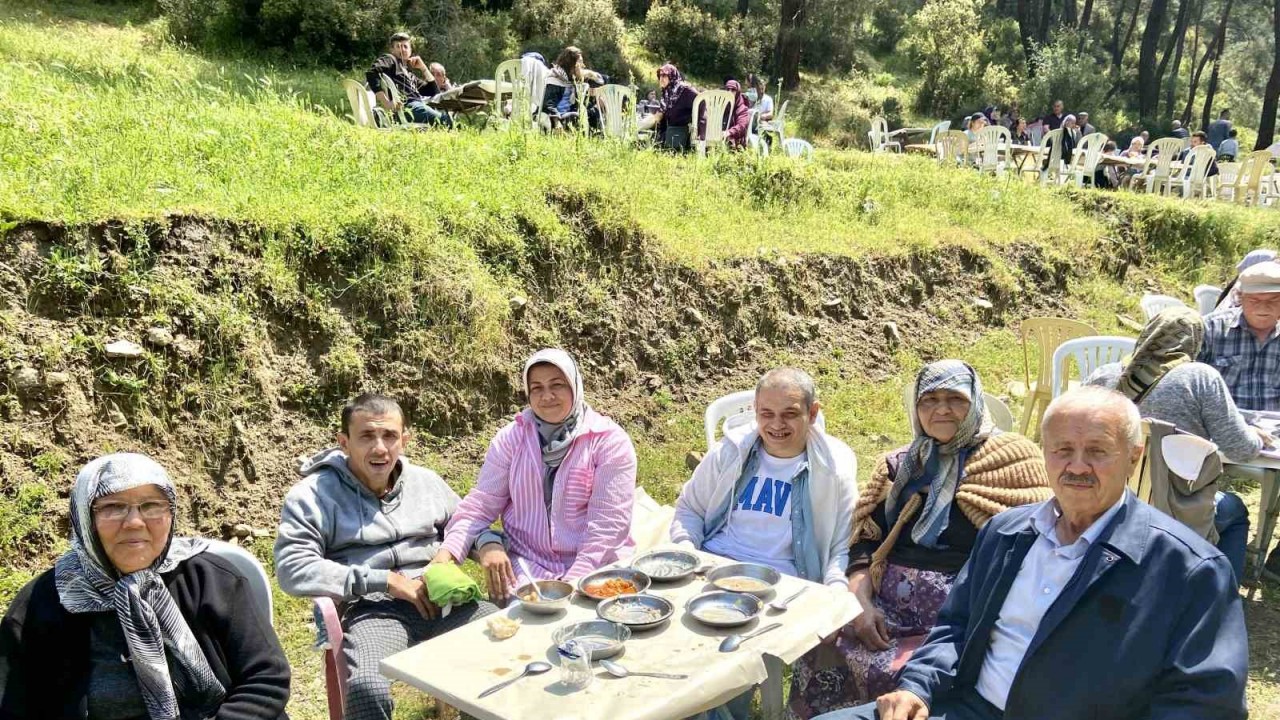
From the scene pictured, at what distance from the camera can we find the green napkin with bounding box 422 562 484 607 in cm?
312

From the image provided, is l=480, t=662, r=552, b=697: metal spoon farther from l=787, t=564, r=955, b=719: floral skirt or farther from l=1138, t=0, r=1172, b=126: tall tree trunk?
l=1138, t=0, r=1172, b=126: tall tree trunk

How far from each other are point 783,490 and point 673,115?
815 centimetres

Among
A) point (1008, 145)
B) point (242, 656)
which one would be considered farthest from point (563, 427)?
point (1008, 145)

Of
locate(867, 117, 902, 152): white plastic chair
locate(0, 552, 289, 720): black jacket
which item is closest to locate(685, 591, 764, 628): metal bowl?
locate(0, 552, 289, 720): black jacket

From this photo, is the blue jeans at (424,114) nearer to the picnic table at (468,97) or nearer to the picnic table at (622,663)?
the picnic table at (468,97)

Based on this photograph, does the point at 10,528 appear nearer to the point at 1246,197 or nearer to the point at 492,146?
the point at 492,146

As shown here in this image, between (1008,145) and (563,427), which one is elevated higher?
(1008,145)

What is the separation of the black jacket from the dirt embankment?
1.85 m

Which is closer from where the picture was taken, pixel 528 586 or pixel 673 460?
pixel 528 586

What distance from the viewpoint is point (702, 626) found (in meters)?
2.63

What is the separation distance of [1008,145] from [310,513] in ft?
44.4

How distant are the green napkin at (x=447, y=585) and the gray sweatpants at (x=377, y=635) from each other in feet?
0.48

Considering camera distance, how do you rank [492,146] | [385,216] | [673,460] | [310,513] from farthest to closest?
1. [492,146]
2. [673,460]
3. [385,216]
4. [310,513]

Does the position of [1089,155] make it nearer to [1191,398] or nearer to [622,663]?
[1191,398]
